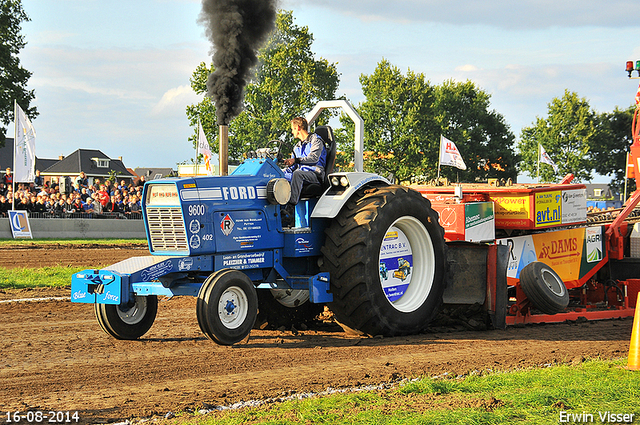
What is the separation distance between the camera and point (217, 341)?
611cm

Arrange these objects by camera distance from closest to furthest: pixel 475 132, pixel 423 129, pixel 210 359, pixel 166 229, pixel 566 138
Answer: pixel 210 359
pixel 166 229
pixel 423 129
pixel 475 132
pixel 566 138

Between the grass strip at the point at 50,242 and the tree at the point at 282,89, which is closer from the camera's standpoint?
the grass strip at the point at 50,242

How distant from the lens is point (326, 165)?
297 inches

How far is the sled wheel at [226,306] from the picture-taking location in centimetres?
595

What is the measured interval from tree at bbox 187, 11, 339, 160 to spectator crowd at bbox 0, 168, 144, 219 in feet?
69.6

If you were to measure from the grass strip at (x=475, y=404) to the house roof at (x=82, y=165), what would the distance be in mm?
74576

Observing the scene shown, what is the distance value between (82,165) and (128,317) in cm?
7597

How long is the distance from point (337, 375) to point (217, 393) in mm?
1066

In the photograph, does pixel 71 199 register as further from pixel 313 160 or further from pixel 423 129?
Result: pixel 423 129

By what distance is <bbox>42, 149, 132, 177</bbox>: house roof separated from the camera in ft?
253

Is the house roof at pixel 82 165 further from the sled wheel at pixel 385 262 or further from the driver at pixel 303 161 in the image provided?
the sled wheel at pixel 385 262

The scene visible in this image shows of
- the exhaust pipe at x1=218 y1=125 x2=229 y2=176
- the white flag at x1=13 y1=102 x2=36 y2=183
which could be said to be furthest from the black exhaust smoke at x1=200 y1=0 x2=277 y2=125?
the white flag at x1=13 y1=102 x2=36 y2=183

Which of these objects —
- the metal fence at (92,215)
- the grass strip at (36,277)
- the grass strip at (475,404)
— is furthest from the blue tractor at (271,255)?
the metal fence at (92,215)

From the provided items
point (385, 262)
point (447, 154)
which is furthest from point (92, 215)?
point (385, 262)
